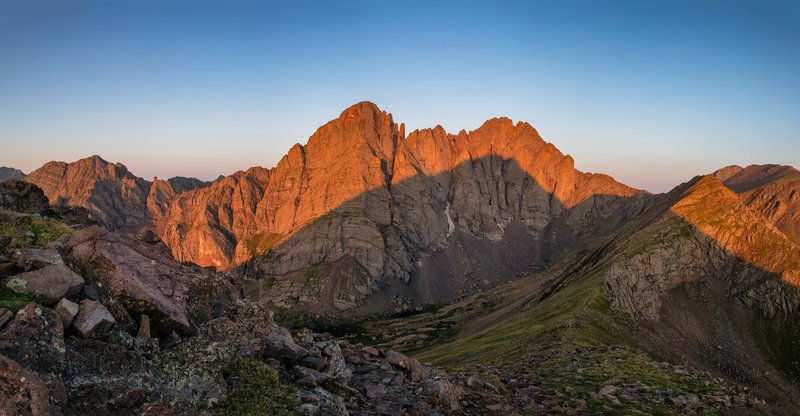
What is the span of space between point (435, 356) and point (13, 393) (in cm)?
9609

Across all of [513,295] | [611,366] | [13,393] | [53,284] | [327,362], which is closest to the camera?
[13,393]

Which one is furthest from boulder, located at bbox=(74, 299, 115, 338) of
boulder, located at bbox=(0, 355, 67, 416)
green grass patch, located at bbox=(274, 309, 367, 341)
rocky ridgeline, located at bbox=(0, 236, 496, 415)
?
green grass patch, located at bbox=(274, 309, 367, 341)

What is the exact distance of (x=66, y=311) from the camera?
441 inches

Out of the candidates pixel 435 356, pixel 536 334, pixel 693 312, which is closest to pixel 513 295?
pixel 693 312

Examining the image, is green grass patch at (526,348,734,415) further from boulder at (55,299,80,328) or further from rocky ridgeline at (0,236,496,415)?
boulder at (55,299,80,328)

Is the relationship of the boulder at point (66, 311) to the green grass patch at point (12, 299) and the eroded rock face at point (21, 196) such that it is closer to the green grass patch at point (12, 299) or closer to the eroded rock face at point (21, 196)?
the green grass patch at point (12, 299)

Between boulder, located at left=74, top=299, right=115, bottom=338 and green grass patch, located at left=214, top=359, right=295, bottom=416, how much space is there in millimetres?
4592

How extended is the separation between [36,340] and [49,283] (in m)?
2.67

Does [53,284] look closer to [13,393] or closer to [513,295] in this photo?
[13,393]

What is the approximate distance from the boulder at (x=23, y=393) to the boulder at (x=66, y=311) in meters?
2.42

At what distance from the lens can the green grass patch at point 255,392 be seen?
12812 millimetres

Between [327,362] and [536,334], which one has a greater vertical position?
[327,362]

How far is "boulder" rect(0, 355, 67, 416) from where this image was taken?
8.28 m

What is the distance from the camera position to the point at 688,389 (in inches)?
1267
